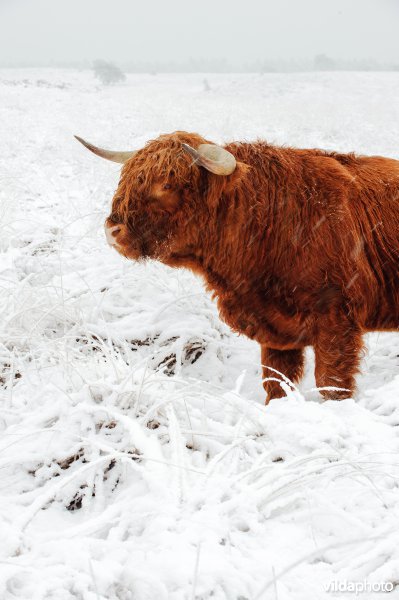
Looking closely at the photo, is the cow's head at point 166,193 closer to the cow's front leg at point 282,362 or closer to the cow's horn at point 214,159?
the cow's horn at point 214,159

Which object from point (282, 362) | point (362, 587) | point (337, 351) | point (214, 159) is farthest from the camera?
point (282, 362)

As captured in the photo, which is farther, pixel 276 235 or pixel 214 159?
pixel 276 235

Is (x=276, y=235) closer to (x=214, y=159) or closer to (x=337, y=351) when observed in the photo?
(x=214, y=159)

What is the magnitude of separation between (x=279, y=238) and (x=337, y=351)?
74 centimetres

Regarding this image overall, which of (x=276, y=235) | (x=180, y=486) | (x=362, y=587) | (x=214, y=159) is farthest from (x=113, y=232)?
(x=362, y=587)

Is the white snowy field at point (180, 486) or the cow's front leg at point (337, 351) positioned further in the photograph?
the cow's front leg at point (337, 351)

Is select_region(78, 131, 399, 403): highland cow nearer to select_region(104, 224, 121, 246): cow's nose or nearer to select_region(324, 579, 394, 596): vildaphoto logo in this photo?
select_region(104, 224, 121, 246): cow's nose

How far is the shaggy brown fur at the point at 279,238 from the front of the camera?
9.26 feet

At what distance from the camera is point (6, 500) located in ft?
4.86

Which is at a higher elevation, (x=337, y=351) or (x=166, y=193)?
(x=166, y=193)

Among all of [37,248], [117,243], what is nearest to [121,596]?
[117,243]

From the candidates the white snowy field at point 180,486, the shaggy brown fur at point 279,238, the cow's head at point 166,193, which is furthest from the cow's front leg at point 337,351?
the cow's head at point 166,193

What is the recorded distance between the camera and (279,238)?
292 cm

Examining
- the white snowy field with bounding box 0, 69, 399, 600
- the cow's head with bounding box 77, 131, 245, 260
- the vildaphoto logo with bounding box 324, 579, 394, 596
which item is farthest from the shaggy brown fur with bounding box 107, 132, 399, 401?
the vildaphoto logo with bounding box 324, 579, 394, 596
